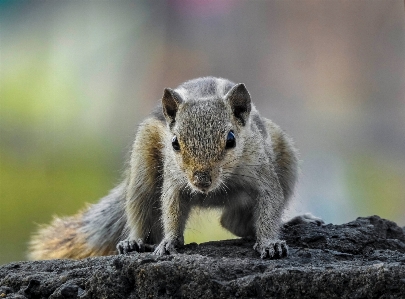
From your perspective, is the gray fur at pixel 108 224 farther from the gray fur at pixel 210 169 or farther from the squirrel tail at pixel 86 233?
the gray fur at pixel 210 169

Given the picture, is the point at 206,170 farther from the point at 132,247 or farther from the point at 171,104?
the point at 132,247

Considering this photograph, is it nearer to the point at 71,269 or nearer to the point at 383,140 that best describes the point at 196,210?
the point at 71,269

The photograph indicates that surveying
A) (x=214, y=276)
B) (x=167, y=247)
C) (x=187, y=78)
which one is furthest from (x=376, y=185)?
(x=214, y=276)

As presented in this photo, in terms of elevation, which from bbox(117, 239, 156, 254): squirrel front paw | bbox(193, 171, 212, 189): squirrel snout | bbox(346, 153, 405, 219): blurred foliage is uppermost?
bbox(346, 153, 405, 219): blurred foliage

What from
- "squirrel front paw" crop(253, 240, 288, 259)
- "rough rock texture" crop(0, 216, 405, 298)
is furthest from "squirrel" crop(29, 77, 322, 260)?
"rough rock texture" crop(0, 216, 405, 298)

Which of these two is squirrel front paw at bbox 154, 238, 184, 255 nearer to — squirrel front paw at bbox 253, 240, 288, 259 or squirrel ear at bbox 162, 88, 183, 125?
squirrel front paw at bbox 253, 240, 288, 259

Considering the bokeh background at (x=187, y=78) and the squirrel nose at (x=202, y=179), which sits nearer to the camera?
the squirrel nose at (x=202, y=179)

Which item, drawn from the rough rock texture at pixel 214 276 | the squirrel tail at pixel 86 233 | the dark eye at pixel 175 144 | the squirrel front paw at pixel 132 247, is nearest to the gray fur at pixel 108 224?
the squirrel tail at pixel 86 233
